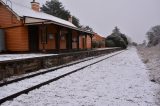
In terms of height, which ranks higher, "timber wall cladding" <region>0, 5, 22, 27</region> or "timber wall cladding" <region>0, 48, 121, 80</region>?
"timber wall cladding" <region>0, 5, 22, 27</region>

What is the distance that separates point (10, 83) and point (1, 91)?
4.19 ft

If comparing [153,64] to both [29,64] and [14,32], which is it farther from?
[14,32]

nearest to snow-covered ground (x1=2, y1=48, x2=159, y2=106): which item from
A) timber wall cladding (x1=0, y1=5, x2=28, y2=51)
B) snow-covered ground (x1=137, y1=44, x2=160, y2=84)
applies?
snow-covered ground (x1=137, y1=44, x2=160, y2=84)

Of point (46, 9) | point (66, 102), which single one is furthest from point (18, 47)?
point (46, 9)

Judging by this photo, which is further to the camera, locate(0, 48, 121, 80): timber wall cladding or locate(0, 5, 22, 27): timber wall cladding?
locate(0, 5, 22, 27): timber wall cladding

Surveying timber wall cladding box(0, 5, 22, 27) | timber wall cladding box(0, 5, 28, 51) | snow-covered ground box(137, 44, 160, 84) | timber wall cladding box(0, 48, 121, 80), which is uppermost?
timber wall cladding box(0, 5, 22, 27)

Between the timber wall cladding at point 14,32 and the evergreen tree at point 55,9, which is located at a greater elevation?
the evergreen tree at point 55,9

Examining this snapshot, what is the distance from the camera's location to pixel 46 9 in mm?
65688

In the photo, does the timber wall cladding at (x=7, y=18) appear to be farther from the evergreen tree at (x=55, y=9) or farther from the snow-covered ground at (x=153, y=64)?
the evergreen tree at (x=55, y=9)

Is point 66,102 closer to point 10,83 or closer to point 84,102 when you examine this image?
point 84,102

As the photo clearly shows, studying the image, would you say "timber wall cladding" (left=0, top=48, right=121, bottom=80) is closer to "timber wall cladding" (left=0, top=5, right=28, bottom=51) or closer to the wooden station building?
the wooden station building

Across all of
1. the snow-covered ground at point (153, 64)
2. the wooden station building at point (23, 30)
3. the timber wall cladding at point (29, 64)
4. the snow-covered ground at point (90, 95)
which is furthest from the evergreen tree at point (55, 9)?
the snow-covered ground at point (90, 95)

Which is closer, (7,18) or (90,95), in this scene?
(90,95)

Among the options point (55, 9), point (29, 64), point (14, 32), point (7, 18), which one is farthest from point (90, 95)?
point (55, 9)
